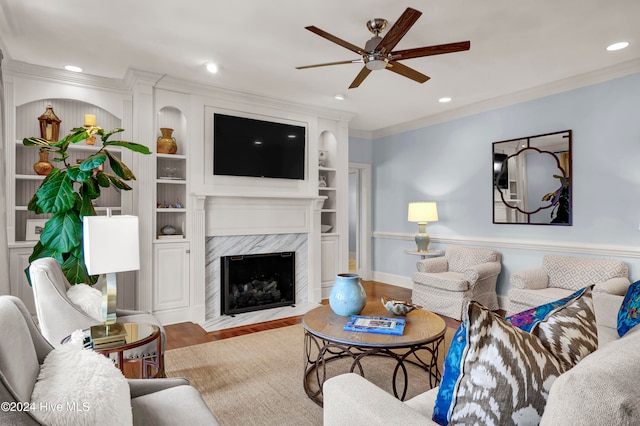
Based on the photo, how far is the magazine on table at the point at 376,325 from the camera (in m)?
2.17

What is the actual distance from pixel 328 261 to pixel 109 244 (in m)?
3.54

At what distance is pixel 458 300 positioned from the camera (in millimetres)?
4094

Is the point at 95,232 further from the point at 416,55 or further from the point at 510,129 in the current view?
the point at 510,129

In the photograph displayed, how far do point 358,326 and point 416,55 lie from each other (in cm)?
190

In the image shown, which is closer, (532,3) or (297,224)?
(532,3)

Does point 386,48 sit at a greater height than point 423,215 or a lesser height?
greater

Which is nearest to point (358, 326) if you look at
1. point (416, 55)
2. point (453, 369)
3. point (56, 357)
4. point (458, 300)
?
point (453, 369)

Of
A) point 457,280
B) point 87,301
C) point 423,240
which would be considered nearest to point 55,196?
point 87,301

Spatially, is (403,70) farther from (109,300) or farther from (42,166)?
(42,166)

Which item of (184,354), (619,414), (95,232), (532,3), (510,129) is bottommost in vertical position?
(184,354)

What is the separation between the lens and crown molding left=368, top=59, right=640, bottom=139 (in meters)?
3.61

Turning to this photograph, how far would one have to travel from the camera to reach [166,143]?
13.3 feet

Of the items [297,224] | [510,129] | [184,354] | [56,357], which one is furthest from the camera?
[297,224]

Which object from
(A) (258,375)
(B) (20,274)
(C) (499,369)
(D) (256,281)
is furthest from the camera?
(D) (256,281)
